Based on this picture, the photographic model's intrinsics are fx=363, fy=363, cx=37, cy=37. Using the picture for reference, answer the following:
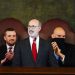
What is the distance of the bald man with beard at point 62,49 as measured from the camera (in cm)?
582

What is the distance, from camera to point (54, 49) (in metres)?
5.81

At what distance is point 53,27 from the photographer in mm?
6828

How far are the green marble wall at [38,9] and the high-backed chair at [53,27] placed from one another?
0.34 metres

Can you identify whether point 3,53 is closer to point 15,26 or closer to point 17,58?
point 17,58

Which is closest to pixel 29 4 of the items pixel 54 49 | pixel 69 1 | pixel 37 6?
pixel 37 6

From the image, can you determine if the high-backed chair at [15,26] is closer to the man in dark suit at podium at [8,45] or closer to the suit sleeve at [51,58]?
the man in dark suit at podium at [8,45]

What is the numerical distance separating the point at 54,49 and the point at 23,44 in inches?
23.5

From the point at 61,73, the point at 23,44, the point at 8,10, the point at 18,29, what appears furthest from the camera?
the point at 8,10

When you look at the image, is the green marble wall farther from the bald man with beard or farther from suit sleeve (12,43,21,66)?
suit sleeve (12,43,21,66)

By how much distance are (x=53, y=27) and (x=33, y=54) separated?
1496 mm

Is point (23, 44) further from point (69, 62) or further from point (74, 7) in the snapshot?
point (74, 7)

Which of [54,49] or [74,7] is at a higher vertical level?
[74,7]

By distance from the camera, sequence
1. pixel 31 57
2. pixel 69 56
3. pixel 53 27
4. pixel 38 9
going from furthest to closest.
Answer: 1. pixel 38 9
2. pixel 53 27
3. pixel 69 56
4. pixel 31 57

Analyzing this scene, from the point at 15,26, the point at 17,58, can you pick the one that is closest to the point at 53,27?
the point at 15,26
